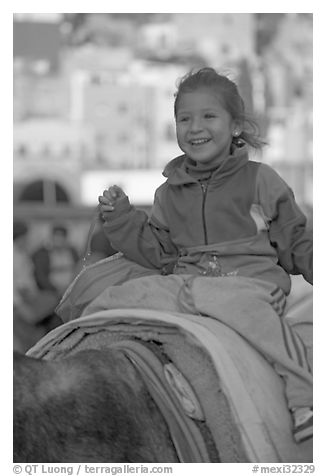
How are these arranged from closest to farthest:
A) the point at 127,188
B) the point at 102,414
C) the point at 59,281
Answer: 1. the point at 102,414
2. the point at 127,188
3. the point at 59,281

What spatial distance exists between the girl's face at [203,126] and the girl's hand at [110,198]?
8.7 inches

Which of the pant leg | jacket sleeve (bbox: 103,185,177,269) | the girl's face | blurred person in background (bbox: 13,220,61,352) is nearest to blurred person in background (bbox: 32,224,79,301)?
blurred person in background (bbox: 13,220,61,352)

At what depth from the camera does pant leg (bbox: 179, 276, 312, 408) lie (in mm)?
2025

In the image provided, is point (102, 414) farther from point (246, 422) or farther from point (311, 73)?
point (311, 73)

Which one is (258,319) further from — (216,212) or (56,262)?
(56,262)

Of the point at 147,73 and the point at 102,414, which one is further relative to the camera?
the point at 147,73

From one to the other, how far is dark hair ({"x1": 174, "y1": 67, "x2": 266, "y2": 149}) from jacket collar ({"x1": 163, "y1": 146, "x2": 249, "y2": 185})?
86 mm

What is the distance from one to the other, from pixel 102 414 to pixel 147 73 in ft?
3.77

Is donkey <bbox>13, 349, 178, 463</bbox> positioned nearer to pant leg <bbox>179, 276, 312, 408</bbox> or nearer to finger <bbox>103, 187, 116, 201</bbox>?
pant leg <bbox>179, 276, 312, 408</bbox>

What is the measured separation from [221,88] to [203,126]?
0.12m

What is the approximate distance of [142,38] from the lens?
2.61 m

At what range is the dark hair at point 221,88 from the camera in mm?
2383
